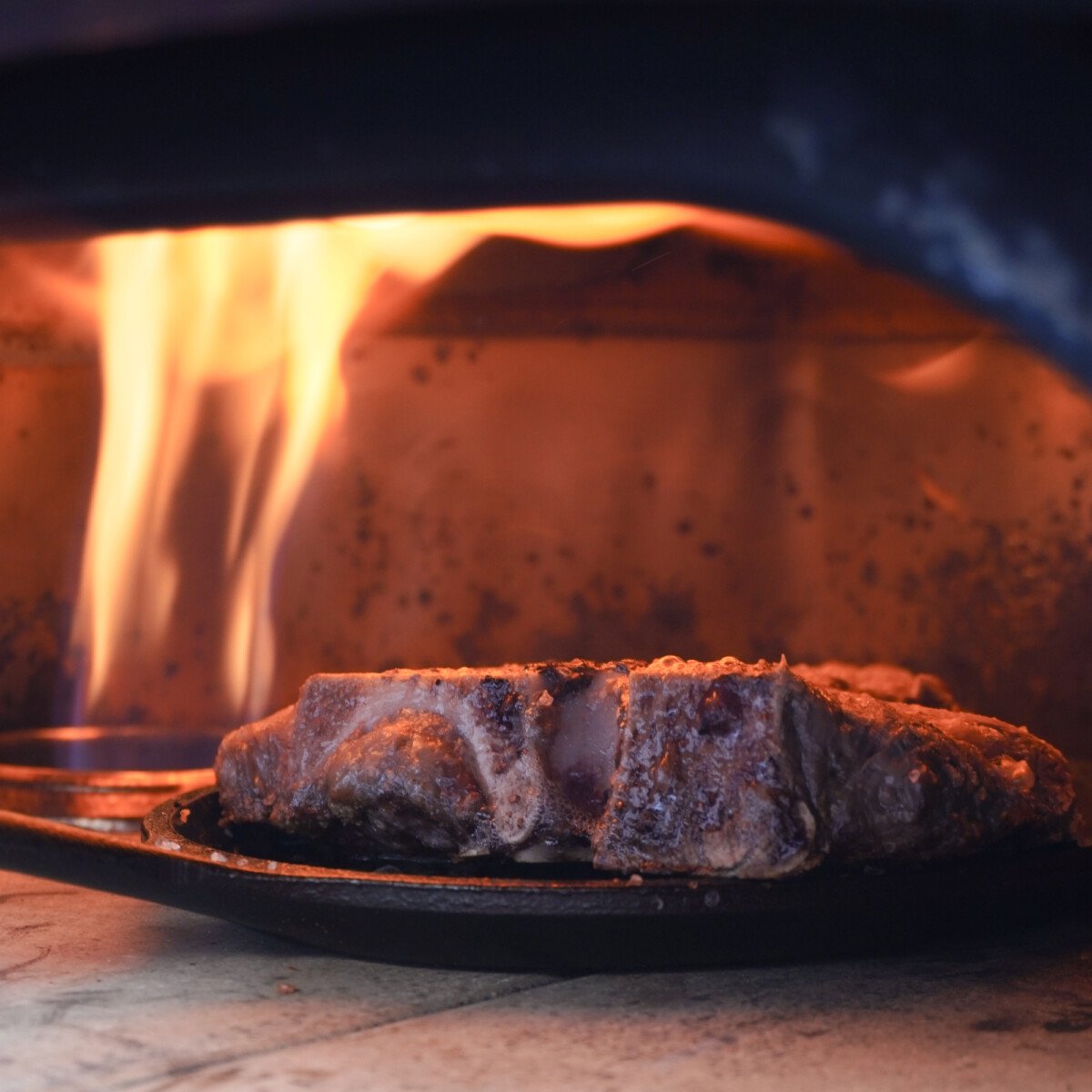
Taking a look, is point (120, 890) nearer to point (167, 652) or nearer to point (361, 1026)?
point (361, 1026)

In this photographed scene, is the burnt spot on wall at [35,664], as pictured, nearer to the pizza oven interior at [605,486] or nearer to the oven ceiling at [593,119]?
the pizza oven interior at [605,486]

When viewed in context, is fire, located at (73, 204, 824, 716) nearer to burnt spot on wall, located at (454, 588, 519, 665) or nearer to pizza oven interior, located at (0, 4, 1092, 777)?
pizza oven interior, located at (0, 4, 1092, 777)

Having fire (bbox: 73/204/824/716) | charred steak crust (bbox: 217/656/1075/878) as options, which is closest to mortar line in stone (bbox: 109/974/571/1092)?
charred steak crust (bbox: 217/656/1075/878)

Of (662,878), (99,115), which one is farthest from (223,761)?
(99,115)

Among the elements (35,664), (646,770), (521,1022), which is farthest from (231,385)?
(521,1022)

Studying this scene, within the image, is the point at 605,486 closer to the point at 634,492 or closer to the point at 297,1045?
the point at 634,492

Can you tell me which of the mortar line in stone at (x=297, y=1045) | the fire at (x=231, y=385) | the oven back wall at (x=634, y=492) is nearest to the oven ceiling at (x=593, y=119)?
the mortar line in stone at (x=297, y=1045)
